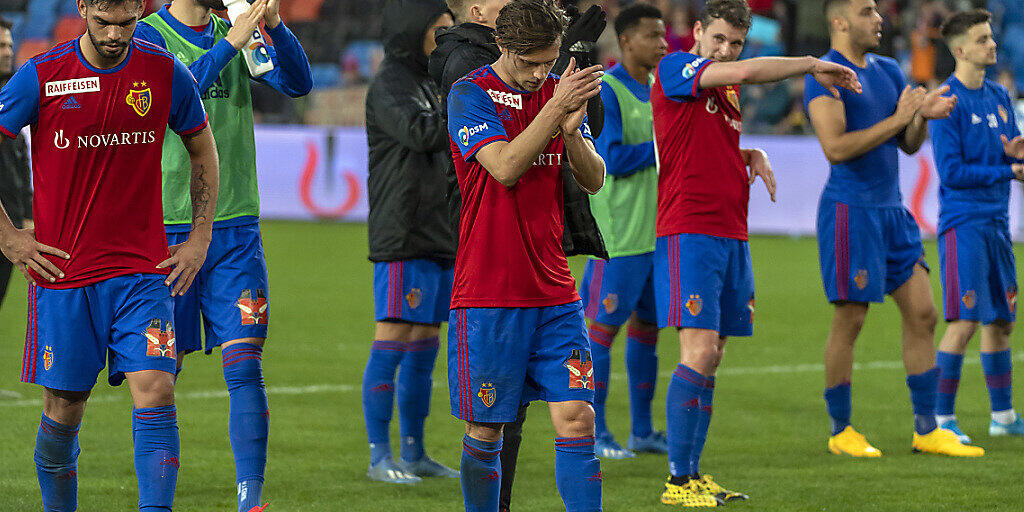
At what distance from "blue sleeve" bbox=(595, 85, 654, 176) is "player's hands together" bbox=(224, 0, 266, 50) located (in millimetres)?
2228

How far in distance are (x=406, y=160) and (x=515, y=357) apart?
6.68 ft

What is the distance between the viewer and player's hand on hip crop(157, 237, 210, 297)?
4805mm

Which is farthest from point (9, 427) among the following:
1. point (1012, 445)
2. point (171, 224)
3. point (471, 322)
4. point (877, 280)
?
point (1012, 445)

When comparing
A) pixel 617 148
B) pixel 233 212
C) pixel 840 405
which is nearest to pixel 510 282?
pixel 233 212

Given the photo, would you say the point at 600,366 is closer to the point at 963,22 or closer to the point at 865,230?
the point at 865,230

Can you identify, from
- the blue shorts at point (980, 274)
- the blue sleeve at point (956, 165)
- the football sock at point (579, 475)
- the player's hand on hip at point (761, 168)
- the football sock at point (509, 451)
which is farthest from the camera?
the blue shorts at point (980, 274)

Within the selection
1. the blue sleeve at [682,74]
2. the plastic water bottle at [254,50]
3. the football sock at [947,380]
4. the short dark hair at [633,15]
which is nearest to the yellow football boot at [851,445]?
the football sock at [947,380]

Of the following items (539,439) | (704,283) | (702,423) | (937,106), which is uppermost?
(937,106)

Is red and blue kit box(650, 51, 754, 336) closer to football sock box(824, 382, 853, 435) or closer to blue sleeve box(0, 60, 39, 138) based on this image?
football sock box(824, 382, 853, 435)

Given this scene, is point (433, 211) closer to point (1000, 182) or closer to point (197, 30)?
point (197, 30)

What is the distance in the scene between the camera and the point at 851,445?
22.7 feet

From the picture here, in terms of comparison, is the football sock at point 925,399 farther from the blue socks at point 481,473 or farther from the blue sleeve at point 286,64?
the blue sleeve at point 286,64

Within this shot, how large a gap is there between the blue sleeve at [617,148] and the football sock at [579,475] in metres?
2.83

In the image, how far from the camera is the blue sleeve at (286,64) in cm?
554
